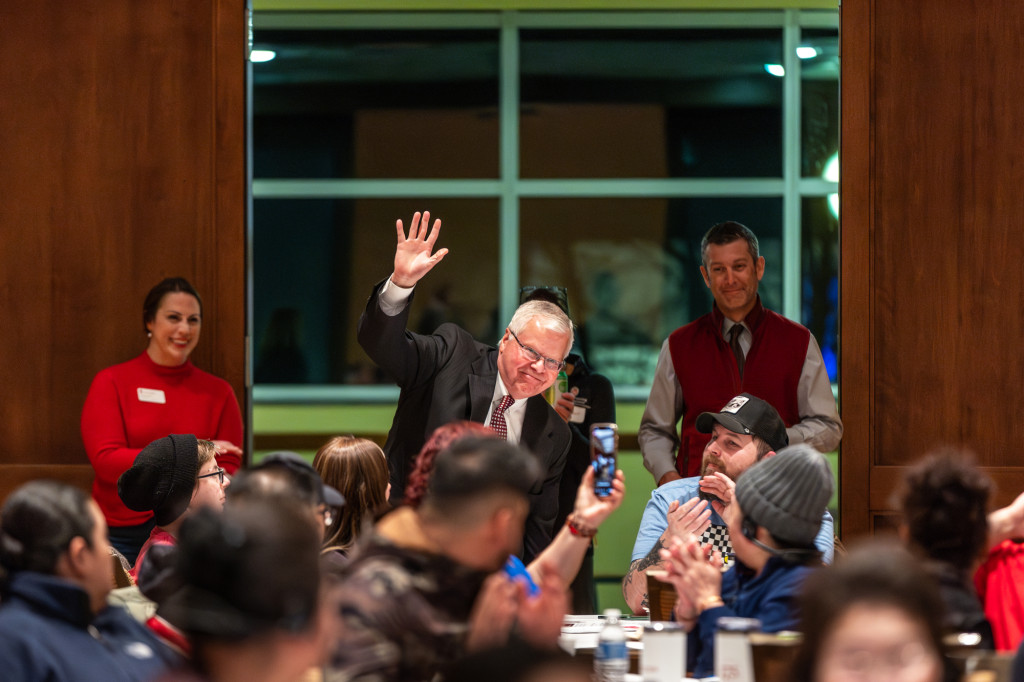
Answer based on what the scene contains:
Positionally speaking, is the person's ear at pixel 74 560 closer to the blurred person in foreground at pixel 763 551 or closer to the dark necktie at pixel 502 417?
the blurred person in foreground at pixel 763 551

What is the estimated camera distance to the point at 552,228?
7062 millimetres

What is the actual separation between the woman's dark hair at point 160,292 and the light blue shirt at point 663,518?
189 centimetres

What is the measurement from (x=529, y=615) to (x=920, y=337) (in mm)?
2833

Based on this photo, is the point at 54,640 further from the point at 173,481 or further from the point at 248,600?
the point at 173,481

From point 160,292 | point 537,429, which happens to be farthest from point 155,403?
point 537,429

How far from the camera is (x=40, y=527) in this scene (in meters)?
1.95

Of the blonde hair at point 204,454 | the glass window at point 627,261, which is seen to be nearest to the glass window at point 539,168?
the glass window at point 627,261

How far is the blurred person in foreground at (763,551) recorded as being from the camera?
2.24m

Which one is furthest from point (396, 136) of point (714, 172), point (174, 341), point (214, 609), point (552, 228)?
point (214, 609)

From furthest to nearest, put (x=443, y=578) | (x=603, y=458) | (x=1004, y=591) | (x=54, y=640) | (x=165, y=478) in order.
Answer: (x=165, y=478) → (x=1004, y=591) → (x=603, y=458) → (x=54, y=640) → (x=443, y=578)

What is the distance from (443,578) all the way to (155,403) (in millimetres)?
2492

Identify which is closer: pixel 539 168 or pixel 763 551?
pixel 763 551

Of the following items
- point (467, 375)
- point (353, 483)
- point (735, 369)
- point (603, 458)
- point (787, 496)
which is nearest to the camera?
point (787, 496)

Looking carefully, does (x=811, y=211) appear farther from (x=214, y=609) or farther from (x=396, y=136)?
(x=214, y=609)
